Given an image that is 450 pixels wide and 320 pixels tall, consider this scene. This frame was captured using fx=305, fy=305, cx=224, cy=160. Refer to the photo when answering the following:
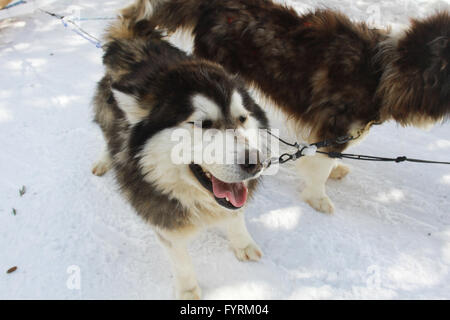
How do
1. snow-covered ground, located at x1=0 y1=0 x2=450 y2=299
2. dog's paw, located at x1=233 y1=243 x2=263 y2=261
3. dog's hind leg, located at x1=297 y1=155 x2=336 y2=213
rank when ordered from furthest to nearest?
dog's hind leg, located at x1=297 y1=155 x2=336 y2=213, dog's paw, located at x1=233 y1=243 x2=263 y2=261, snow-covered ground, located at x1=0 y1=0 x2=450 y2=299

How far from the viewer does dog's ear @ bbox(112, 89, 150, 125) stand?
1.54 metres

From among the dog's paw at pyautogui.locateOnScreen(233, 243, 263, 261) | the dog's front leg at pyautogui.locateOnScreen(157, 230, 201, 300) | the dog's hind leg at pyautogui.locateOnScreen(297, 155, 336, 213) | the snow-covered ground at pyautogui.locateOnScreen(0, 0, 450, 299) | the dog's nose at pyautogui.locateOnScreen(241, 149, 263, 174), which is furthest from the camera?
the dog's hind leg at pyautogui.locateOnScreen(297, 155, 336, 213)

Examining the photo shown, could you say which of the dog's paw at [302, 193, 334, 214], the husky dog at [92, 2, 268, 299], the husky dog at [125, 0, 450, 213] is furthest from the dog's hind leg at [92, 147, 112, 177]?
the dog's paw at [302, 193, 334, 214]

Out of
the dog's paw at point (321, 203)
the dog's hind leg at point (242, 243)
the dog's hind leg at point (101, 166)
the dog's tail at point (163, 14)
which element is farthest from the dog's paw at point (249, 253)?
the dog's tail at point (163, 14)

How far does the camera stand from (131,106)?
156cm

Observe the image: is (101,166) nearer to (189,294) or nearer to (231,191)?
(189,294)

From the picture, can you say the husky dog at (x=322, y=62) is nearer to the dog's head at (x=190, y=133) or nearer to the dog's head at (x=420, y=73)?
the dog's head at (x=420, y=73)

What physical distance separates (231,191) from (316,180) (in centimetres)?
125

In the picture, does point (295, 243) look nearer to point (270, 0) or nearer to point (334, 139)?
point (334, 139)

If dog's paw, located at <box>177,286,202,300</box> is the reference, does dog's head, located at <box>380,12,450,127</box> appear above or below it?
above

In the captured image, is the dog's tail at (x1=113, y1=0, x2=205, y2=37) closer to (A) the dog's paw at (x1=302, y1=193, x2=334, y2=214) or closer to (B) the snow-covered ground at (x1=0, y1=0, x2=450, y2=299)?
(B) the snow-covered ground at (x1=0, y1=0, x2=450, y2=299)

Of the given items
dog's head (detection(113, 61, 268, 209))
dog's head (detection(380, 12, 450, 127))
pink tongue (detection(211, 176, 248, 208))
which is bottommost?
pink tongue (detection(211, 176, 248, 208))

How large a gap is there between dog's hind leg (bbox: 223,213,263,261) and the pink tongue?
1.94 ft
